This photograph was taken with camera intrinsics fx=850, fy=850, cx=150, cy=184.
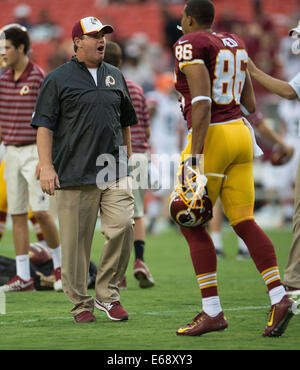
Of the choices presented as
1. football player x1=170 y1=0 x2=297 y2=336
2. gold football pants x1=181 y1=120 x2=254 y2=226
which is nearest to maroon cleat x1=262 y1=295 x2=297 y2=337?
football player x1=170 y1=0 x2=297 y2=336

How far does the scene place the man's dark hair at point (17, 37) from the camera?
7.32 metres

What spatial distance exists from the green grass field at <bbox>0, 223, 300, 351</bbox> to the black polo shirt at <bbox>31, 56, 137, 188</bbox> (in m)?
0.99

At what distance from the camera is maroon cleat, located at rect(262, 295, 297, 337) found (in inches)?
199

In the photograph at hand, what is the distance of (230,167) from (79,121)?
3.52 feet

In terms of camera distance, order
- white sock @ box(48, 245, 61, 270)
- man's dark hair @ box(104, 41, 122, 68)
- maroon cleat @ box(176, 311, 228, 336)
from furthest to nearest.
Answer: white sock @ box(48, 245, 61, 270), man's dark hair @ box(104, 41, 122, 68), maroon cleat @ box(176, 311, 228, 336)

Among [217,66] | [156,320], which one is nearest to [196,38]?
[217,66]

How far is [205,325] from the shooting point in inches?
203

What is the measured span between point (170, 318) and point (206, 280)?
0.90 meters

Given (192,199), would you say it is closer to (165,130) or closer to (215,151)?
(215,151)

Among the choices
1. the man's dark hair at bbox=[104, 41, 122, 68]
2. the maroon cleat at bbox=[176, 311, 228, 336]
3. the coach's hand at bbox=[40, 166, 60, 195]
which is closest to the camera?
the maroon cleat at bbox=[176, 311, 228, 336]

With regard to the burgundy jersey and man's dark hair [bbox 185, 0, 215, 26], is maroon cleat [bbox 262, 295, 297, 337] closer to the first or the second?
the burgundy jersey

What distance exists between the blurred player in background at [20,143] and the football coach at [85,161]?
153 centimetres

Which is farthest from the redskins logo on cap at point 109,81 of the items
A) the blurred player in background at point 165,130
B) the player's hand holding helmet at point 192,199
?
the blurred player in background at point 165,130

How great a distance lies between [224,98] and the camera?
207 inches
